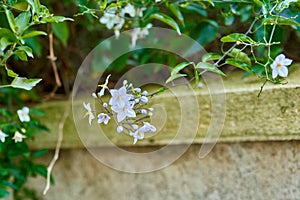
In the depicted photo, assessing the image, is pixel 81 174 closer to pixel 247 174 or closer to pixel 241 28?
pixel 247 174

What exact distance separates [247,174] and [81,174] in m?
0.45

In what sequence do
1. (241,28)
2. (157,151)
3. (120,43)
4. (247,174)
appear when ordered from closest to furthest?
1. (247,174)
2. (157,151)
3. (241,28)
4. (120,43)

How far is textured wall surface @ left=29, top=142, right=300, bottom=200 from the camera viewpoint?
78cm

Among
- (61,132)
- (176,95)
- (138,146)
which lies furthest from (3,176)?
(176,95)

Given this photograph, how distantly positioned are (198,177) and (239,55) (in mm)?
309

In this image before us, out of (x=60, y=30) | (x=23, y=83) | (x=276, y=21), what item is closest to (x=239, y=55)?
(x=276, y=21)

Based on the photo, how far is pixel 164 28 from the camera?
1.21m

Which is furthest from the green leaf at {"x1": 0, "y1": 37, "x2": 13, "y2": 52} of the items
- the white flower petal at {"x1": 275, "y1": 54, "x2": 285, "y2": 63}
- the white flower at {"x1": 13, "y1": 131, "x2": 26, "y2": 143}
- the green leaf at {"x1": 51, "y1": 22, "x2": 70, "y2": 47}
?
the white flower petal at {"x1": 275, "y1": 54, "x2": 285, "y2": 63}

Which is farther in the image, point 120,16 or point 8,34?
point 120,16

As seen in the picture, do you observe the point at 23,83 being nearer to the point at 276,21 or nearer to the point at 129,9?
the point at 129,9

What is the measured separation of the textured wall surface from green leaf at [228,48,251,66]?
182 millimetres

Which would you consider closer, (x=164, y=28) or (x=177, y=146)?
(x=177, y=146)

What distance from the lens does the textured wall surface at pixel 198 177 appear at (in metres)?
0.78

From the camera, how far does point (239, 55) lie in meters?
0.72
